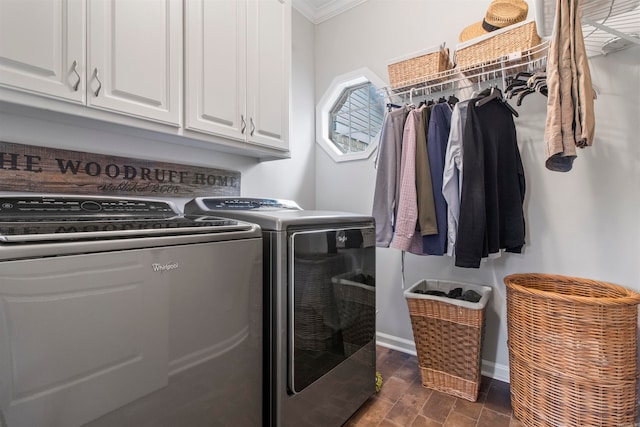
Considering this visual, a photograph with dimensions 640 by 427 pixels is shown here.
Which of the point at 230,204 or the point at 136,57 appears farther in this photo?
the point at 230,204

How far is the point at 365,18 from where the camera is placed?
2.54 metres

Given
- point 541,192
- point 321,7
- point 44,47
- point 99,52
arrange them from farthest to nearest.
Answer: point 321,7 < point 541,192 < point 99,52 < point 44,47

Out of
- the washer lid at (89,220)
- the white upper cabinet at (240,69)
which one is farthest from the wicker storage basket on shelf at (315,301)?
the white upper cabinet at (240,69)

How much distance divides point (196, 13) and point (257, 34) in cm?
40

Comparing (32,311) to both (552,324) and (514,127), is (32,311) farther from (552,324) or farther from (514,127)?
(514,127)

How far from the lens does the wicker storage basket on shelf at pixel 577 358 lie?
1.34 meters

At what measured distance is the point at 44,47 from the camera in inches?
42.3

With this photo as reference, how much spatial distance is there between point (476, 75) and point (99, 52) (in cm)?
189

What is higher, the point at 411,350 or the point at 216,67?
the point at 216,67

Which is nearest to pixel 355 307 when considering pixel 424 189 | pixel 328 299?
pixel 328 299

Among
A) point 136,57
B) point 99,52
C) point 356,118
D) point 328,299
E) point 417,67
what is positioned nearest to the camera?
point 99,52

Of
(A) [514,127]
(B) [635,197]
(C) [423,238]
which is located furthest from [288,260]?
(B) [635,197]

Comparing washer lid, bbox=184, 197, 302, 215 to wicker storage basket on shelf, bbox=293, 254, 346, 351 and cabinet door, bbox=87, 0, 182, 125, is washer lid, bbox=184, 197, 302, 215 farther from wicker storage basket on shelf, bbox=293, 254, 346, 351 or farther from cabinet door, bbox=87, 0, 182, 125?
wicker storage basket on shelf, bbox=293, 254, 346, 351

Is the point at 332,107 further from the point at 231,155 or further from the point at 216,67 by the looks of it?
the point at 216,67
